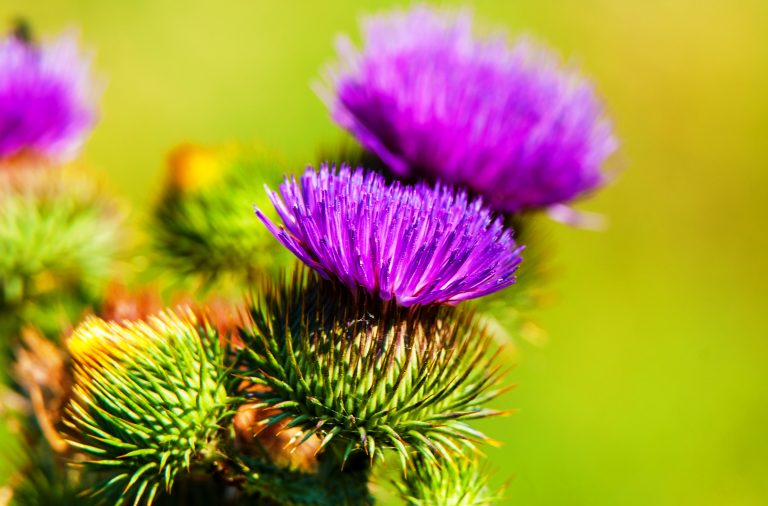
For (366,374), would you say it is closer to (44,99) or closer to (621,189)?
(44,99)

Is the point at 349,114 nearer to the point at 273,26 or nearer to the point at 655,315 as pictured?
the point at 655,315

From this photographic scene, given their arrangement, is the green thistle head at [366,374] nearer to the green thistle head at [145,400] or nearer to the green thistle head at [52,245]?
the green thistle head at [145,400]

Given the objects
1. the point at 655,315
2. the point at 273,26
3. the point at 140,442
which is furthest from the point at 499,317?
the point at 273,26

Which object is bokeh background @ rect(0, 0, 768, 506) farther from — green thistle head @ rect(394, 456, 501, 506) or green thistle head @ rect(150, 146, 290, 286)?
green thistle head @ rect(394, 456, 501, 506)

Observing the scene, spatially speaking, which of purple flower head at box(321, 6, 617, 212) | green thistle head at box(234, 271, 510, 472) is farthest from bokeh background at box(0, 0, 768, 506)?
green thistle head at box(234, 271, 510, 472)

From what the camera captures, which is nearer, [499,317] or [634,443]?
[499,317]

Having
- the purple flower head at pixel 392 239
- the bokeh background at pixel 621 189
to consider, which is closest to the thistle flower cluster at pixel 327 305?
the purple flower head at pixel 392 239

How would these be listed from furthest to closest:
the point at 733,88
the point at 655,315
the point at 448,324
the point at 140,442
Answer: the point at 733,88, the point at 655,315, the point at 448,324, the point at 140,442

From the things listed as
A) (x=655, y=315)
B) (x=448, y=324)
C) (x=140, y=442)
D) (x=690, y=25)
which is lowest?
(x=140, y=442)
